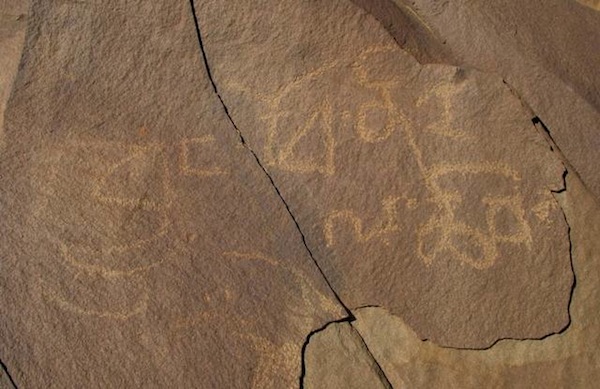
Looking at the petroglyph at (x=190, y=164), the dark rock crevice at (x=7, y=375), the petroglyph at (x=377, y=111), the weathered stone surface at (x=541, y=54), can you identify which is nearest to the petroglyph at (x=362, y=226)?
the petroglyph at (x=377, y=111)

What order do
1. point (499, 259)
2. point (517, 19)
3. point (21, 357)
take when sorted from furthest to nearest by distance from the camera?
point (517, 19), point (499, 259), point (21, 357)

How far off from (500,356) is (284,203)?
708mm

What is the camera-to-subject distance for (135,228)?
6.73 ft

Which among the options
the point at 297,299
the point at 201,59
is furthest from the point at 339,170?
the point at 201,59

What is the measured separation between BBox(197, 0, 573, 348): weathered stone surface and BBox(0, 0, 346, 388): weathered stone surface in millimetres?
93

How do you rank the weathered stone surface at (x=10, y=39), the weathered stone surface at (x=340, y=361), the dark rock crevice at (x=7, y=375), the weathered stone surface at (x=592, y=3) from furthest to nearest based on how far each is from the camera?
the weathered stone surface at (x=592, y=3), the weathered stone surface at (x=10, y=39), the weathered stone surface at (x=340, y=361), the dark rock crevice at (x=7, y=375)

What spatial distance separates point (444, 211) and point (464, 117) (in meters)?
0.27

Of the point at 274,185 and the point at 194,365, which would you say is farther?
the point at 274,185

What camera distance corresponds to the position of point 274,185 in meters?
2.12

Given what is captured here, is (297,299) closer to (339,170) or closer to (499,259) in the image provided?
(339,170)

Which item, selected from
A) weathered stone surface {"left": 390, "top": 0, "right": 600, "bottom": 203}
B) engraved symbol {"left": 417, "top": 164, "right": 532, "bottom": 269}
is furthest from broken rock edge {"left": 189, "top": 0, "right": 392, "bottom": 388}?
weathered stone surface {"left": 390, "top": 0, "right": 600, "bottom": 203}

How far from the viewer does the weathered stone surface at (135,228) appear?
1.98m

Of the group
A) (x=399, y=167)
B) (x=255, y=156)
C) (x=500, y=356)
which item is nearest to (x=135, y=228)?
(x=255, y=156)

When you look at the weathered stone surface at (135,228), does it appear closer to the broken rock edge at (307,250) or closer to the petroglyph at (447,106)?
the broken rock edge at (307,250)
